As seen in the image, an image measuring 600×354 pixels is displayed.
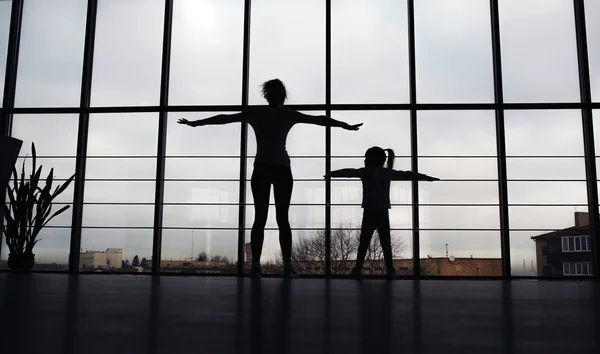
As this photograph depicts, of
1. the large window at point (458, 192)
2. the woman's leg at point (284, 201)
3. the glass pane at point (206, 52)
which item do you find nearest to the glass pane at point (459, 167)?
the large window at point (458, 192)

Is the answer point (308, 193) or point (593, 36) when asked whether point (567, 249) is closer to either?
point (593, 36)

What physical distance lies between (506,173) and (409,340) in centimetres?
535

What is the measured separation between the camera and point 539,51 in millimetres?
6168

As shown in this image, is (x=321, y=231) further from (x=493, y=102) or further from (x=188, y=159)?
(x=493, y=102)

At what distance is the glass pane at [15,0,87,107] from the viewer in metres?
6.45

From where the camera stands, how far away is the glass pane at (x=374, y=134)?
5.88 metres

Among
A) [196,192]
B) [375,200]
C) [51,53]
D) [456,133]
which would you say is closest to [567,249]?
[456,133]

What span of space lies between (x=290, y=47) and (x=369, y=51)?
90cm

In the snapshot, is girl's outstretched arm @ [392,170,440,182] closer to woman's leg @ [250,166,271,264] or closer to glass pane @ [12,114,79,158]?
woman's leg @ [250,166,271,264]

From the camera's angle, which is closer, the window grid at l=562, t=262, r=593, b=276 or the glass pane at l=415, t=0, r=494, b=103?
the window grid at l=562, t=262, r=593, b=276

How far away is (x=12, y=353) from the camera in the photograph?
65 cm

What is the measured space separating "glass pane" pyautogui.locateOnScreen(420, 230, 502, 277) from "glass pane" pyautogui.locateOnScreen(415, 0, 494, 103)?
1.47 metres

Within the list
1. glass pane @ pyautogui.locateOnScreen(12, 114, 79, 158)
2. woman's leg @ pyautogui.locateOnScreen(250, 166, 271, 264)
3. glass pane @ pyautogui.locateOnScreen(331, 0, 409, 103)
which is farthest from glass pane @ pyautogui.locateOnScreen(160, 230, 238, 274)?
woman's leg @ pyautogui.locateOnScreen(250, 166, 271, 264)

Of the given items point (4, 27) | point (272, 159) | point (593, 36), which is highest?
Result: point (4, 27)
